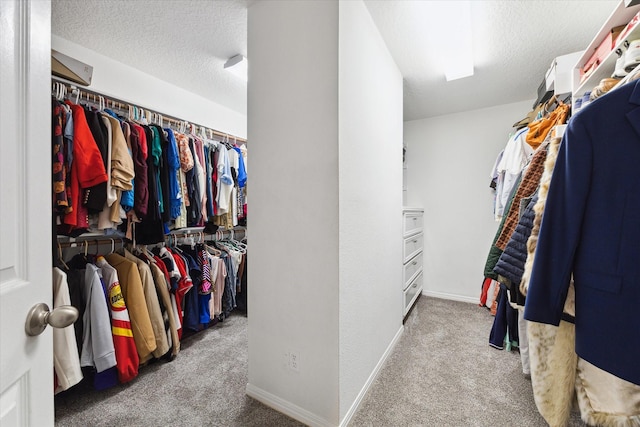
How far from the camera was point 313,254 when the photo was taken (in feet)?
4.41

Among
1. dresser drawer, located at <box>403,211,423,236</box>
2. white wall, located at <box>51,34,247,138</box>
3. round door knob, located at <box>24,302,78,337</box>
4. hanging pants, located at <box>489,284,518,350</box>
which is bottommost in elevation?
hanging pants, located at <box>489,284,518,350</box>

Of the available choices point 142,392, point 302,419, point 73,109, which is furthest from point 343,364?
point 73,109

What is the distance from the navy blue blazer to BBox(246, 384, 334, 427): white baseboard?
1117mm

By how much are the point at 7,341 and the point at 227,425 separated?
1.26 metres

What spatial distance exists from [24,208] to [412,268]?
116 inches

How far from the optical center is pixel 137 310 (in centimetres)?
177

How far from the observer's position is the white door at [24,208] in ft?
1.57

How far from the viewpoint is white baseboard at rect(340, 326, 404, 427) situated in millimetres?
1362

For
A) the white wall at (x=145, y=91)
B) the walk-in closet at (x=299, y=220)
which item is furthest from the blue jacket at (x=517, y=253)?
the white wall at (x=145, y=91)

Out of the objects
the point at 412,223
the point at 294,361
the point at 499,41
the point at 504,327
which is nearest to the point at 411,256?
the point at 412,223

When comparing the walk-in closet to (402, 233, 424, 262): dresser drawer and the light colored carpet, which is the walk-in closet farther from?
(402, 233, 424, 262): dresser drawer

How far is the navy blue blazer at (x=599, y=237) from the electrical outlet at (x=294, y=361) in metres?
1.06

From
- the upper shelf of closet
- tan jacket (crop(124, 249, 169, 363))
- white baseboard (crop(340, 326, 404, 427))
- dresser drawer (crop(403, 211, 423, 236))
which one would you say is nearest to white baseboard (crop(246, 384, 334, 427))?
white baseboard (crop(340, 326, 404, 427))

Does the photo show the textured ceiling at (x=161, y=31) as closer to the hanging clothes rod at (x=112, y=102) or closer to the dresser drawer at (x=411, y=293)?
the hanging clothes rod at (x=112, y=102)
